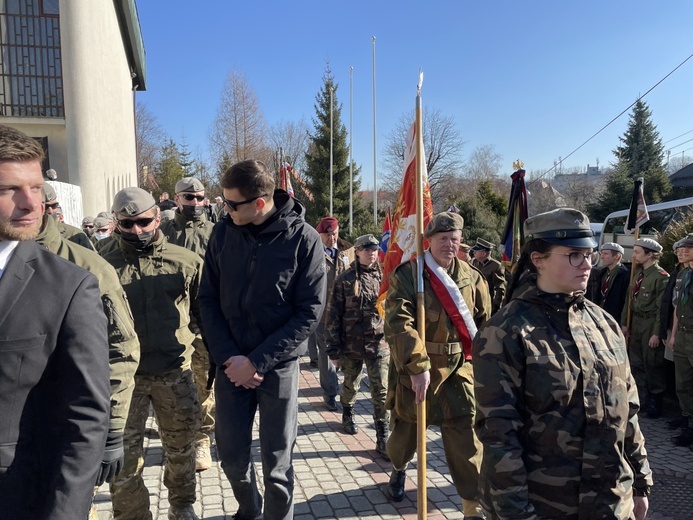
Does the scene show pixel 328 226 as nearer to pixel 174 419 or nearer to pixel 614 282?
pixel 174 419

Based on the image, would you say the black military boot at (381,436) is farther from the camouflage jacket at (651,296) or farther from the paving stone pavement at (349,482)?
the camouflage jacket at (651,296)

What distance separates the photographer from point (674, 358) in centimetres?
618

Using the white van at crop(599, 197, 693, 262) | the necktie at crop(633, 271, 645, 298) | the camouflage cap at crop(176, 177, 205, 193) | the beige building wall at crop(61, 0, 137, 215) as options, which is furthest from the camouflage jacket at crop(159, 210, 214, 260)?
the white van at crop(599, 197, 693, 262)

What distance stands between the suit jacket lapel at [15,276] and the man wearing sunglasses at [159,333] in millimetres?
1689

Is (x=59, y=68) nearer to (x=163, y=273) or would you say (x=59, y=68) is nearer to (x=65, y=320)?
(x=163, y=273)

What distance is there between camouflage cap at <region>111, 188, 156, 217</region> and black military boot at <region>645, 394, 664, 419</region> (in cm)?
671

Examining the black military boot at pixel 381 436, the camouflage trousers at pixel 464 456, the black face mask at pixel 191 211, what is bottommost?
the black military boot at pixel 381 436

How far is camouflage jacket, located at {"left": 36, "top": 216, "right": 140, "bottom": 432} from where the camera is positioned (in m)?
2.46

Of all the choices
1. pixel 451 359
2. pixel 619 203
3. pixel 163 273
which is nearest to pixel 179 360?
pixel 163 273

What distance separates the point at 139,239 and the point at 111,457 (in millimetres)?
Answer: 1585

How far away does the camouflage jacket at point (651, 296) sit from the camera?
6934 millimetres

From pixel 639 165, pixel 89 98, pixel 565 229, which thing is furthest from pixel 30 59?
pixel 639 165

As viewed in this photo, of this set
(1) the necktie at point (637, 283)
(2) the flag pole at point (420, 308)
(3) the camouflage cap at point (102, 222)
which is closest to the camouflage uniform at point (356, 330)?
(2) the flag pole at point (420, 308)

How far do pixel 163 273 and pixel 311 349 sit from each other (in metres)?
5.03
